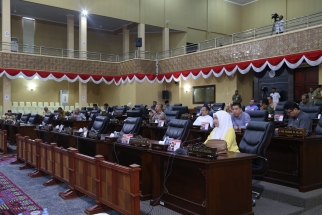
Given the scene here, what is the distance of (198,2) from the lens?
19.4 meters

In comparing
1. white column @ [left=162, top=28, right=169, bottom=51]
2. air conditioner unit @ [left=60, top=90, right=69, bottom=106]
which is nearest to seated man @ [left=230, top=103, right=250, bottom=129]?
white column @ [left=162, top=28, right=169, bottom=51]

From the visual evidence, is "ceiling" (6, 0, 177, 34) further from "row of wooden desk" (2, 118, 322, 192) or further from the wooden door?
"row of wooden desk" (2, 118, 322, 192)

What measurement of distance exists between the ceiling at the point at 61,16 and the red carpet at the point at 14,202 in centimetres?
1270

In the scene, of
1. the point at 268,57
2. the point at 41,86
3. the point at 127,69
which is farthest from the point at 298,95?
the point at 41,86

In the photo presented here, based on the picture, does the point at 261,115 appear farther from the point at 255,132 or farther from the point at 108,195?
the point at 108,195

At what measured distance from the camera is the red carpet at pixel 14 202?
3747 millimetres

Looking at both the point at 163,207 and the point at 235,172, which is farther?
the point at 163,207

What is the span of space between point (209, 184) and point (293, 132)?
65.0 inches

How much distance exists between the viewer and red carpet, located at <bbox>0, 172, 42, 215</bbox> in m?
3.75

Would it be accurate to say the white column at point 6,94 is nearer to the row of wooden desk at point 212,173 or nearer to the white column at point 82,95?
the white column at point 82,95

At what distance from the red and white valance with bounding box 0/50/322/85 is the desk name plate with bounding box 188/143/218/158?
26.0ft

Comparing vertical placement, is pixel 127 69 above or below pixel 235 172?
above

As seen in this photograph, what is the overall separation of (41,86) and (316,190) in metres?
17.0

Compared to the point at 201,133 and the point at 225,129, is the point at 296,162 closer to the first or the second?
the point at 225,129
